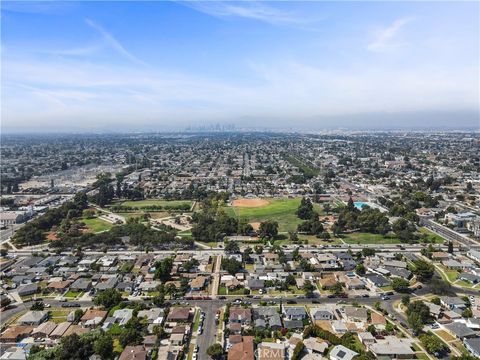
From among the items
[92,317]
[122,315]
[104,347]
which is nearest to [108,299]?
[92,317]

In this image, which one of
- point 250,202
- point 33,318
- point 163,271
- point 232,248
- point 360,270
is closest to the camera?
point 33,318

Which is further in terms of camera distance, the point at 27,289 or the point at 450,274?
the point at 450,274

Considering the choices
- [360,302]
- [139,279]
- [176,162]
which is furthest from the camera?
[176,162]

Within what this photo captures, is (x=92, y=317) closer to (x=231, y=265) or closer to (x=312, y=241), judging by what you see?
(x=231, y=265)

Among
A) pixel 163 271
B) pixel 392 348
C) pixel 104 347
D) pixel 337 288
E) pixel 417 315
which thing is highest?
pixel 104 347

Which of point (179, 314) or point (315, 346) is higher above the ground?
point (179, 314)

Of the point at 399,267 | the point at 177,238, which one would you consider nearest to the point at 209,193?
the point at 177,238

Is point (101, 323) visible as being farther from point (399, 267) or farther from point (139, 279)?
point (399, 267)
